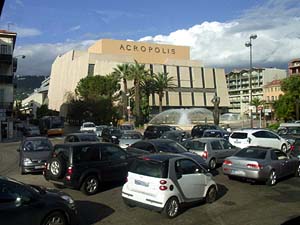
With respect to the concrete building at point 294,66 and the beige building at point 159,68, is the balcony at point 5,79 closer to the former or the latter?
the beige building at point 159,68

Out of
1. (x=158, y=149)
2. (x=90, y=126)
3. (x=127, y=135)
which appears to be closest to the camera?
(x=158, y=149)

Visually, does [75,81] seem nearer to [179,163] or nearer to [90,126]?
[90,126]

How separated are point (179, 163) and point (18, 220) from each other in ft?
14.6

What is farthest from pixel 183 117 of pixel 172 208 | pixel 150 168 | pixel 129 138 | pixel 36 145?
pixel 172 208

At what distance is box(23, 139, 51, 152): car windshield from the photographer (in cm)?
1820

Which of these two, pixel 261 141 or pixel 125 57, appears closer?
pixel 261 141

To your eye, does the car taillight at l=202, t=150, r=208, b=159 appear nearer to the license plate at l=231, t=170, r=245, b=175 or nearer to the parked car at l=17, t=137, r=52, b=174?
the license plate at l=231, t=170, r=245, b=175

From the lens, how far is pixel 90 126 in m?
48.8

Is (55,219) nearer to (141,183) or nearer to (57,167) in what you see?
(141,183)

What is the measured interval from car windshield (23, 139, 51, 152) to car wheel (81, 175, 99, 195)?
6.45m

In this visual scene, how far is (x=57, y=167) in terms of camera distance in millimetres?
11977

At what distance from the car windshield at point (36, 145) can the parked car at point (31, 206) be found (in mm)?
10606

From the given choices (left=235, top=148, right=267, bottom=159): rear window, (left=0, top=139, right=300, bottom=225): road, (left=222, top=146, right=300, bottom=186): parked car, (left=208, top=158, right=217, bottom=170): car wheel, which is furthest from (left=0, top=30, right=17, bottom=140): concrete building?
(left=0, top=139, right=300, bottom=225): road

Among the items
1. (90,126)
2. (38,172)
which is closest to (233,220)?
(38,172)
